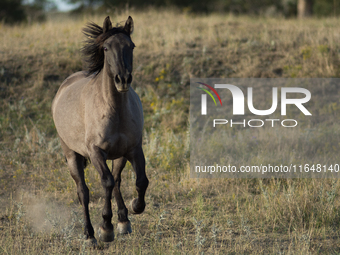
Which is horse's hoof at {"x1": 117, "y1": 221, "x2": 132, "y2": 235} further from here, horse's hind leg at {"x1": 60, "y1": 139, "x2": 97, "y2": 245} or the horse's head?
the horse's head

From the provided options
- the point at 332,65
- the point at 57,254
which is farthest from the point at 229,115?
the point at 57,254

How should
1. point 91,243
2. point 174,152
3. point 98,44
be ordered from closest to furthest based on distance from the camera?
point 98,44, point 91,243, point 174,152

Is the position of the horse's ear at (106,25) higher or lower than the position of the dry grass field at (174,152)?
higher

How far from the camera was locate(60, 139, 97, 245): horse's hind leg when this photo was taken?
16.4 ft

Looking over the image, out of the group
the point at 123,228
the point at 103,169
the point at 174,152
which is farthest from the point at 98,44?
the point at 174,152

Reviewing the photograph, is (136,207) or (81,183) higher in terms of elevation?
(81,183)

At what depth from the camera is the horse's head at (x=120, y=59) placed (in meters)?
3.88

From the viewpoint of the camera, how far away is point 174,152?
802 centimetres

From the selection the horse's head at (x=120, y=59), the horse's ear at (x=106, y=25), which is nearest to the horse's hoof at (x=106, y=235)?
the horse's head at (x=120, y=59)

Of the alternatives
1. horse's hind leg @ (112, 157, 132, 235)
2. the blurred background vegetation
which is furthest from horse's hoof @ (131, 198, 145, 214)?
the blurred background vegetation

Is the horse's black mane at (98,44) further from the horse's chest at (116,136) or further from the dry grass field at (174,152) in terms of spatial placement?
the dry grass field at (174,152)

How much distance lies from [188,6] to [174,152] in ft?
64.3

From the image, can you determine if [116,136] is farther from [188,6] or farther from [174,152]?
[188,6]

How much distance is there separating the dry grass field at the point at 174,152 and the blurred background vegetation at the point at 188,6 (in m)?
6.03
